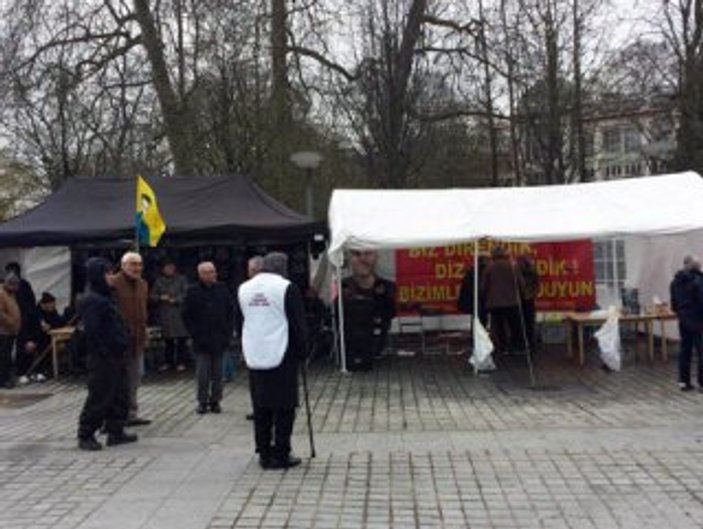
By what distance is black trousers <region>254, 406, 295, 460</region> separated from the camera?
323 inches

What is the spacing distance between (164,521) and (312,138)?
724 inches

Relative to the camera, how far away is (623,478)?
7.57 meters

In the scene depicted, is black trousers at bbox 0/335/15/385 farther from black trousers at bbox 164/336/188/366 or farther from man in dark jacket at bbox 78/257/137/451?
man in dark jacket at bbox 78/257/137/451

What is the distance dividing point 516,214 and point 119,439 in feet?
25.1

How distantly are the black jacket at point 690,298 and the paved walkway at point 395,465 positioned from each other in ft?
2.84

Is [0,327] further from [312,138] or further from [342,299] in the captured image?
[312,138]

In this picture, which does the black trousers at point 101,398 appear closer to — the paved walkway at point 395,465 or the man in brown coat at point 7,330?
the paved walkway at point 395,465

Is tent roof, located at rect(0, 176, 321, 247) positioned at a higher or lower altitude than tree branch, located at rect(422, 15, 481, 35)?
lower

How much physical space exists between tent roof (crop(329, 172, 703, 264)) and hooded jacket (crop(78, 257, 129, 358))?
5342 mm

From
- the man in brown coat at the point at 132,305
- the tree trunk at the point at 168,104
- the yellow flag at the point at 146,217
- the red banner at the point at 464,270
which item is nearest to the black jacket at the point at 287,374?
the man in brown coat at the point at 132,305

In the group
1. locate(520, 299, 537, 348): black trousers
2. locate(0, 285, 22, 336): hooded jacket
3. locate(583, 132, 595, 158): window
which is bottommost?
locate(520, 299, 537, 348): black trousers

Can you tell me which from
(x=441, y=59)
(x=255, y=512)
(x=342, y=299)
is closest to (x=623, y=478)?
(x=255, y=512)

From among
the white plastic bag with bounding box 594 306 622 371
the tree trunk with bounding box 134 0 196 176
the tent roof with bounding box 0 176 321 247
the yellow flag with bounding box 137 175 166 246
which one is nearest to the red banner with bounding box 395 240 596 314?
the tent roof with bounding box 0 176 321 247

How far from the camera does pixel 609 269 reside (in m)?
18.7
